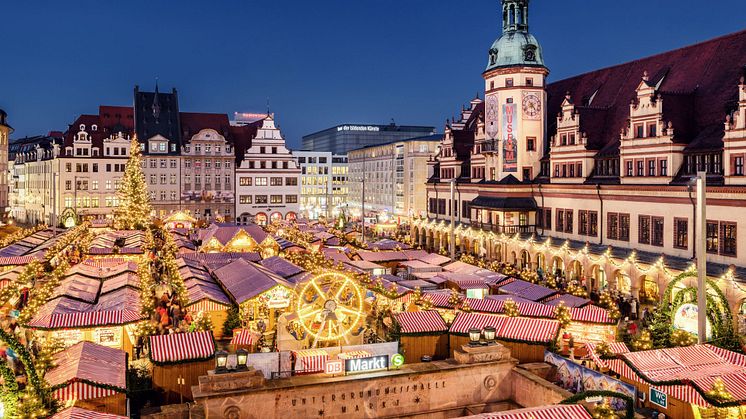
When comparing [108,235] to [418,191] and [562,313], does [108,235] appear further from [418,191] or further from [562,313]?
[418,191]

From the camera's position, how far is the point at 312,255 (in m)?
43.1

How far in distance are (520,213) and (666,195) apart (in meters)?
17.4

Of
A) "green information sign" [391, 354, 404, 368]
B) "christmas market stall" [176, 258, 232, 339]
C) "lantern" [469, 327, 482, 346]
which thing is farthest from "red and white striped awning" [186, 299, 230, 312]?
"lantern" [469, 327, 482, 346]

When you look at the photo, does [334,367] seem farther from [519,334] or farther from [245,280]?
[245,280]

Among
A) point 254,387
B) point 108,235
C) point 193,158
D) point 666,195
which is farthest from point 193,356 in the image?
point 193,158

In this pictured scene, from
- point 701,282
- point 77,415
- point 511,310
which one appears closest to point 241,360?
point 77,415

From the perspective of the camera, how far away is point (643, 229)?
4450 cm

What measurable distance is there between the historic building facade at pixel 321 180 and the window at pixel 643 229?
104 meters

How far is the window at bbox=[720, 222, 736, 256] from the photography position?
120 ft

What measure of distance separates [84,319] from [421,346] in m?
11.6

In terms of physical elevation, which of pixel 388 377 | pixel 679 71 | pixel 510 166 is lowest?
pixel 388 377

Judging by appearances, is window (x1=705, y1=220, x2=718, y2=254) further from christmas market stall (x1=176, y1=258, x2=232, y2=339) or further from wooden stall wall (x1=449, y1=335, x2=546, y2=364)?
christmas market stall (x1=176, y1=258, x2=232, y2=339)

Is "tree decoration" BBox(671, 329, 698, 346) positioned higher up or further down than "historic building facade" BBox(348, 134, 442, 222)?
further down

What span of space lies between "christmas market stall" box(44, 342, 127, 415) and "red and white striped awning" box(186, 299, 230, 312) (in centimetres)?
903
